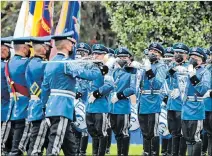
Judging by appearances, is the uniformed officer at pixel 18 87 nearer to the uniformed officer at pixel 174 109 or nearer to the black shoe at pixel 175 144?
the uniformed officer at pixel 174 109

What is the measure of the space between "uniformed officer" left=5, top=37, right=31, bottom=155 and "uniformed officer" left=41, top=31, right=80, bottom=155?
963 millimetres

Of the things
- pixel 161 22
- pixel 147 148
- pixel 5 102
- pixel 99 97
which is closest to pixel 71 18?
pixel 99 97

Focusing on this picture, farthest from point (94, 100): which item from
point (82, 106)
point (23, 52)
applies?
point (23, 52)

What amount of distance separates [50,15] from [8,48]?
2195 mm

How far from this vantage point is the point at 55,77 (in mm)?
11133

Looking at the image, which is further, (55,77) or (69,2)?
(69,2)

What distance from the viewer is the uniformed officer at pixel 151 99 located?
14016mm

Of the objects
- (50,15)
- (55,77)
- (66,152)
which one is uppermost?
(50,15)

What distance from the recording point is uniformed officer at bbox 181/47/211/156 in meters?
12.6

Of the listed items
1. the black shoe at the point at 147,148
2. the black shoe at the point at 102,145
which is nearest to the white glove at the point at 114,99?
the black shoe at the point at 102,145

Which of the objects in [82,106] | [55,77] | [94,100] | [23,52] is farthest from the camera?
[82,106]

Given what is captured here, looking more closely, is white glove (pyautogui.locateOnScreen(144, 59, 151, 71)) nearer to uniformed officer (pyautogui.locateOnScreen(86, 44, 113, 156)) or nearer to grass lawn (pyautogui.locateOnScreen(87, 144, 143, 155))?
uniformed officer (pyautogui.locateOnScreen(86, 44, 113, 156))

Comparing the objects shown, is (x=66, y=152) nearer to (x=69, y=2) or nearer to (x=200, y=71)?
(x=200, y=71)

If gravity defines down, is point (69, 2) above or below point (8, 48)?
above
